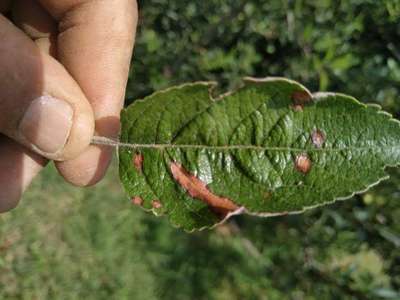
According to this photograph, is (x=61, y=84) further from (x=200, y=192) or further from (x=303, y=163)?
(x=303, y=163)

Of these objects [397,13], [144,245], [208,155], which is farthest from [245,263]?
[208,155]

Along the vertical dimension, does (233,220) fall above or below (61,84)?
below

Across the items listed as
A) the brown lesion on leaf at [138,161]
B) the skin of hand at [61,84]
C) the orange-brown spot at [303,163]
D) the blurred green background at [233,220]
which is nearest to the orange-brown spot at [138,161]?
the brown lesion on leaf at [138,161]

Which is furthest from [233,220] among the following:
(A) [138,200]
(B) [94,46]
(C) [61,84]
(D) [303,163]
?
(D) [303,163]

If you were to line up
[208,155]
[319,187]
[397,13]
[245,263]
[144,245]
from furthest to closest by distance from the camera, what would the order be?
1. [245,263]
2. [144,245]
3. [397,13]
4. [208,155]
5. [319,187]

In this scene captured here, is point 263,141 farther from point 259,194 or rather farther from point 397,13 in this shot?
point 397,13
